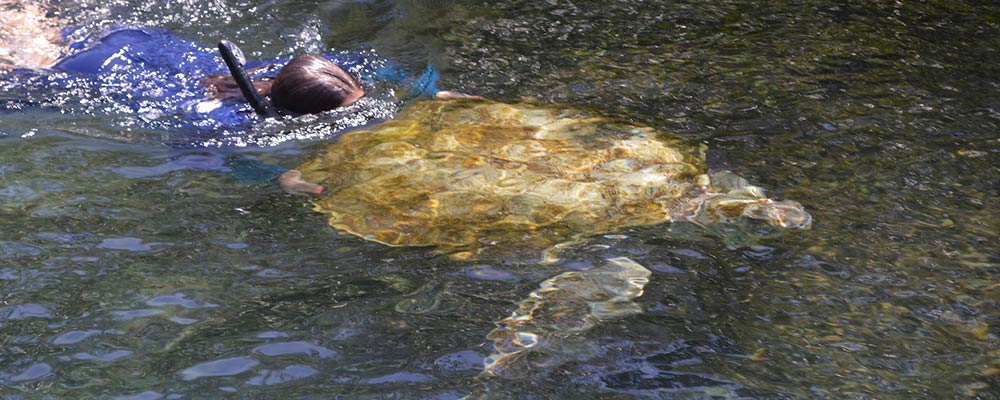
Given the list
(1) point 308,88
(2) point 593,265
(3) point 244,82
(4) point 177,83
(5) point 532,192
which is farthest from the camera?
(4) point 177,83

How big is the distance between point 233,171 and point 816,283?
9.10 ft

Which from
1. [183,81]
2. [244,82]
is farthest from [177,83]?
[244,82]

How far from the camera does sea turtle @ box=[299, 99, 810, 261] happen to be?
13.7ft

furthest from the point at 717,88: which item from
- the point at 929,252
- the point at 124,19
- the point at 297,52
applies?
the point at 124,19

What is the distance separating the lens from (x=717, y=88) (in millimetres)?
5980

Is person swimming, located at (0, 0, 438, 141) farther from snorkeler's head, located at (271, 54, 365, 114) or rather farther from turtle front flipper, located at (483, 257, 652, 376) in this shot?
turtle front flipper, located at (483, 257, 652, 376)

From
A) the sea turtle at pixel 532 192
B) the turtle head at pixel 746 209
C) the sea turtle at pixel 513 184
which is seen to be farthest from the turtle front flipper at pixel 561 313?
the turtle head at pixel 746 209

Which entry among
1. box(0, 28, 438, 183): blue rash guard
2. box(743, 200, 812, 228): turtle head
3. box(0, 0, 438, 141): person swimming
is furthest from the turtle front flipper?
box(0, 0, 438, 141): person swimming

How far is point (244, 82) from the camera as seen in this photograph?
5.00 m

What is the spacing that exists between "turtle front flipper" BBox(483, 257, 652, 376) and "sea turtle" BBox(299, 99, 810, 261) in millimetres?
285

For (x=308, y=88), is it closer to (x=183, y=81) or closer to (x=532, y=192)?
(x=183, y=81)

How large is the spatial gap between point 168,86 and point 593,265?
3.20 meters

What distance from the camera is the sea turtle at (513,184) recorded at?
418 cm

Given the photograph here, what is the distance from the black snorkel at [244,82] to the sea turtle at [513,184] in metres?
0.44
